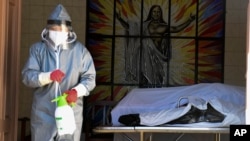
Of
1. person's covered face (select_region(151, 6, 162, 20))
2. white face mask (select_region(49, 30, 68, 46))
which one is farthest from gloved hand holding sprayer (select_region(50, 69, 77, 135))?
person's covered face (select_region(151, 6, 162, 20))

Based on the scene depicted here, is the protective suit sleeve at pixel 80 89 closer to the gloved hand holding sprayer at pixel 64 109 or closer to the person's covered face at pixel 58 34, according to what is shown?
the gloved hand holding sprayer at pixel 64 109

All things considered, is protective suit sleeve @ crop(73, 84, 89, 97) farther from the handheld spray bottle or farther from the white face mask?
the white face mask

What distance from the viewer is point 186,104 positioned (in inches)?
198

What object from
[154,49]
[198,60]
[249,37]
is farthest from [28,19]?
[249,37]

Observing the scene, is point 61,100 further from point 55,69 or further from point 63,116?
point 55,69

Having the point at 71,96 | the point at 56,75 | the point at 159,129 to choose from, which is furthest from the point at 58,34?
the point at 159,129

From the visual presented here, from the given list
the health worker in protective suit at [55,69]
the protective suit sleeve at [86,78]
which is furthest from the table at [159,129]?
the protective suit sleeve at [86,78]

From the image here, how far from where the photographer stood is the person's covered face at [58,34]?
437 cm

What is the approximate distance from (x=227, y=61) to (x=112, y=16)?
1.55m

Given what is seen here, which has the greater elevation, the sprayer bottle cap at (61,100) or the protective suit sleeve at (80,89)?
the protective suit sleeve at (80,89)

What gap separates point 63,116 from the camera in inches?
164

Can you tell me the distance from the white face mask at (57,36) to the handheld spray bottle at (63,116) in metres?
0.42

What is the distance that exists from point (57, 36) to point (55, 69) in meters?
0.25

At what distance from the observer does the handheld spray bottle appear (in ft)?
13.7
